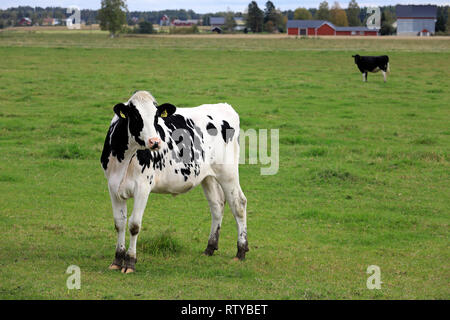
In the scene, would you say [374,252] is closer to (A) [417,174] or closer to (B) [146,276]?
(B) [146,276]

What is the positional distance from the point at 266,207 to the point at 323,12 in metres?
149

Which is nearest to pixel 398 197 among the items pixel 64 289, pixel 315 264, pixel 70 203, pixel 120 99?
pixel 315 264

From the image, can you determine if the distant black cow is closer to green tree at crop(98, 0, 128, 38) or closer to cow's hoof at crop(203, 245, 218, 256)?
cow's hoof at crop(203, 245, 218, 256)

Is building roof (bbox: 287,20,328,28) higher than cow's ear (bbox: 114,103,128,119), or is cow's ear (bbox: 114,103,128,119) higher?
building roof (bbox: 287,20,328,28)

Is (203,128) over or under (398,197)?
over

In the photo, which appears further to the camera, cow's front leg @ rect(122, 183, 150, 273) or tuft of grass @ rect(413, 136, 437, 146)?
tuft of grass @ rect(413, 136, 437, 146)

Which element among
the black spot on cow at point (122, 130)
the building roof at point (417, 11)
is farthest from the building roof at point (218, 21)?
the black spot on cow at point (122, 130)

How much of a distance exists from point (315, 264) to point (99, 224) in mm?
3278

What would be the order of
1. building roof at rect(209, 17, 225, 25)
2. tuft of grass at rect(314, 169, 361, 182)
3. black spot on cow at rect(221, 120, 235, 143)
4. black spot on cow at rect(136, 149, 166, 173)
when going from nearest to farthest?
black spot on cow at rect(136, 149, 166, 173) → black spot on cow at rect(221, 120, 235, 143) → tuft of grass at rect(314, 169, 361, 182) → building roof at rect(209, 17, 225, 25)

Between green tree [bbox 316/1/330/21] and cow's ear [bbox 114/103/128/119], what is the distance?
146479 mm

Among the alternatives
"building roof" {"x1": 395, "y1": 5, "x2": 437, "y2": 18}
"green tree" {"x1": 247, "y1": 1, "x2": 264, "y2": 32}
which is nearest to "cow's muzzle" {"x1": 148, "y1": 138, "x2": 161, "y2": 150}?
"green tree" {"x1": 247, "y1": 1, "x2": 264, "y2": 32}

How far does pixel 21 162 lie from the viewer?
13.1m

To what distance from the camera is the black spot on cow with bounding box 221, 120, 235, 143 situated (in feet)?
26.1

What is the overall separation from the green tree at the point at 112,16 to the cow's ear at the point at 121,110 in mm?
86326
